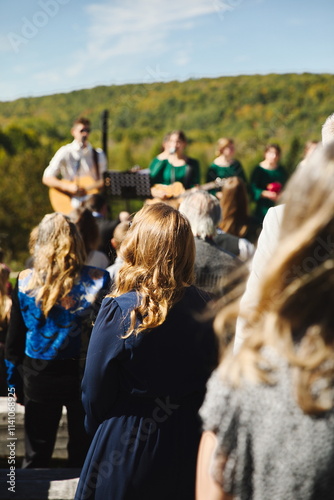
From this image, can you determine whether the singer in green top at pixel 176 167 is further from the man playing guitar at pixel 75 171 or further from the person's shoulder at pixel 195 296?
the person's shoulder at pixel 195 296

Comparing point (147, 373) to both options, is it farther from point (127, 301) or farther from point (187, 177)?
point (187, 177)

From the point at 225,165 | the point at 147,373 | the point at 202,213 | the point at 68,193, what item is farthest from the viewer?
the point at 68,193

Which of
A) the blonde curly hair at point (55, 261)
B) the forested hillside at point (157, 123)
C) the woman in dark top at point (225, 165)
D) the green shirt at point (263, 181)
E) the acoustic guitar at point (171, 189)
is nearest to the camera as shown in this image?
the blonde curly hair at point (55, 261)

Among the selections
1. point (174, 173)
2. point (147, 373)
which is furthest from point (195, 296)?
point (174, 173)

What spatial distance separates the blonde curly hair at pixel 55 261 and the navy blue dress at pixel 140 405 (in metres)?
0.99

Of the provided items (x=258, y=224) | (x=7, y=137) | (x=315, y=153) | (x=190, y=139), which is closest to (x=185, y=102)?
(x=190, y=139)

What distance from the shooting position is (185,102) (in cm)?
2788

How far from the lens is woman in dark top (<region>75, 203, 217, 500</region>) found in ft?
6.57

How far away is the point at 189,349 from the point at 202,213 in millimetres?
1328

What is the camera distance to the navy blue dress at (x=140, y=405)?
200cm

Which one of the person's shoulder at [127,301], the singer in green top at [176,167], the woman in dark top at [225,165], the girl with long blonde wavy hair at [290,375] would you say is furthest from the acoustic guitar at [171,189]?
the girl with long blonde wavy hair at [290,375]

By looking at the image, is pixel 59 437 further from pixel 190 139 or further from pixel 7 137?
pixel 7 137

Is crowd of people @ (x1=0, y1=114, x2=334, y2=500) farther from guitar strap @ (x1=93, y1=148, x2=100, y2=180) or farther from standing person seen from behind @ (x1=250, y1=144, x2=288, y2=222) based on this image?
guitar strap @ (x1=93, y1=148, x2=100, y2=180)

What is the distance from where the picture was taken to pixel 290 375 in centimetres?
102
